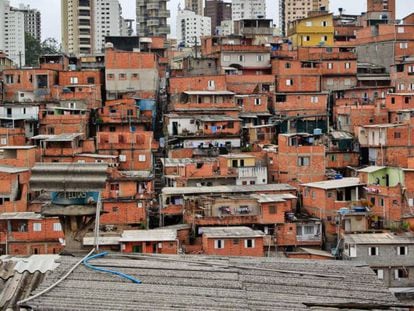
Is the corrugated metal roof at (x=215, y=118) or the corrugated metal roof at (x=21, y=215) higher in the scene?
the corrugated metal roof at (x=215, y=118)

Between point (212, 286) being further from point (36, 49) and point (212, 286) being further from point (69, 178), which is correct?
point (36, 49)

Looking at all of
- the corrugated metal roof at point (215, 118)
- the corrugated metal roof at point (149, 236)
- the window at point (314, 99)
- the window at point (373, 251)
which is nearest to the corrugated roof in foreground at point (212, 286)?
the corrugated metal roof at point (149, 236)

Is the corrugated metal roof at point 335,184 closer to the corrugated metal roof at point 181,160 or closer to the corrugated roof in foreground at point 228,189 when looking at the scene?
the corrugated roof in foreground at point 228,189

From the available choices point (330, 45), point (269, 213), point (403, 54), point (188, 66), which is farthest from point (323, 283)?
point (330, 45)

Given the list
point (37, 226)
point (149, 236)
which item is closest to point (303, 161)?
point (149, 236)

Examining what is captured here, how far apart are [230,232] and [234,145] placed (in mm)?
9690

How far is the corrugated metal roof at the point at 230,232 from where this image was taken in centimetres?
2259

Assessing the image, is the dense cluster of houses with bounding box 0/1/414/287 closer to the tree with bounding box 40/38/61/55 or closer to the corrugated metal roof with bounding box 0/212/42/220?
the corrugated metal roof with bounding box 0/212/42/220

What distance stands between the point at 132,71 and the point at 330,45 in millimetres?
13704

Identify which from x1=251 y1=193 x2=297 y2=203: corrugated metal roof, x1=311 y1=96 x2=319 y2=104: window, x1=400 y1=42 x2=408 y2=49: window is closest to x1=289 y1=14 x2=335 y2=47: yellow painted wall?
x1=400 y1=42 x2=408 y2=49: window

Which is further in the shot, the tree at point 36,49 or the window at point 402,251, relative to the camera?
the tree at point 36,49

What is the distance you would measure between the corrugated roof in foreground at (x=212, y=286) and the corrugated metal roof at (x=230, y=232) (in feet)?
42.2

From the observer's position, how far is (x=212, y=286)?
27.0 feet

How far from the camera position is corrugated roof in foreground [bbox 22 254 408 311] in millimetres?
7574
